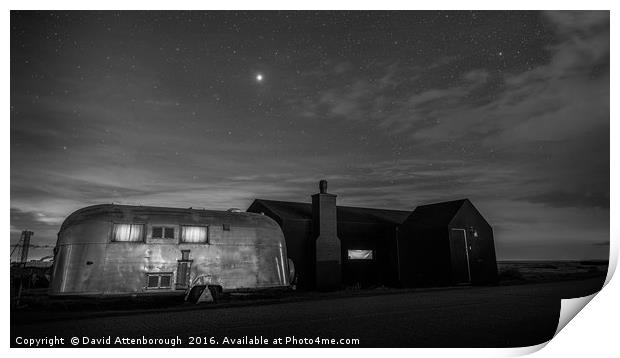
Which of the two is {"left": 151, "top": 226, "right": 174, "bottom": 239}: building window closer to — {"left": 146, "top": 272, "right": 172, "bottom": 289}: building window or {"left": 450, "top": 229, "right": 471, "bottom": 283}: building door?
{"left": 146, "top": 272, "right": 172, "bottom": 289}: building window

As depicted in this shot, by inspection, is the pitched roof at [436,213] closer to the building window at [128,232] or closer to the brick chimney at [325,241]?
the brick chimney at [325,241]

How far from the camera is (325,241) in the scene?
79.4 ft

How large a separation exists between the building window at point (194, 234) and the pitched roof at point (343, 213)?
24.8ft

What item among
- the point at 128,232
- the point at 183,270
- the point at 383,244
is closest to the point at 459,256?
the point at 383,244

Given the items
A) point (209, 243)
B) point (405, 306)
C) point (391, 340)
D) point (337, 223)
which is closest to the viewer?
point (391, 340)

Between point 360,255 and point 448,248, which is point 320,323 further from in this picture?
point 448,248

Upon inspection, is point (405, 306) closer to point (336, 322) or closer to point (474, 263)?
point (336, 322)

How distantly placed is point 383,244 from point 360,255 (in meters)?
2.23

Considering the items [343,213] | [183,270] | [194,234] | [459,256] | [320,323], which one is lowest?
[320,323]

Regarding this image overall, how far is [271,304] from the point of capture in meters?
15.8

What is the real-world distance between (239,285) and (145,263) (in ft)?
12.1

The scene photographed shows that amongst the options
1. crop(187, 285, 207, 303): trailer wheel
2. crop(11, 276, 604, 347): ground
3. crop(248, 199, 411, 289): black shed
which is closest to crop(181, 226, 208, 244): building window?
crop(187, 285, 207, 303): trailer wheel

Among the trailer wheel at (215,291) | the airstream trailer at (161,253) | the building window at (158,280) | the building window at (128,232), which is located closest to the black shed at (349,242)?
the airstream trailer at (161,253)
